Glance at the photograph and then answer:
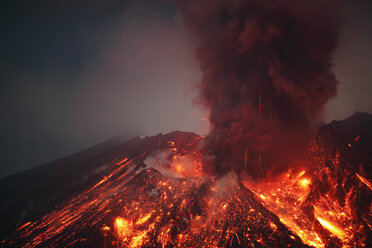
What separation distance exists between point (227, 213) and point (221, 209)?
1.52 ft

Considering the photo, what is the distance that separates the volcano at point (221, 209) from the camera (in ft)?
21.5

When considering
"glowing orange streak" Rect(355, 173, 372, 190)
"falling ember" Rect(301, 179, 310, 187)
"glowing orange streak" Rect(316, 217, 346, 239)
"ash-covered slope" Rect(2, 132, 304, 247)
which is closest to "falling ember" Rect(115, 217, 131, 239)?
"ash-covered slope" Rect(2, 132, 304, 247)

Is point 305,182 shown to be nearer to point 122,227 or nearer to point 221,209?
point 221,209

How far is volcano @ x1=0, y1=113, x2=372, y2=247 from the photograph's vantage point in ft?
21.5

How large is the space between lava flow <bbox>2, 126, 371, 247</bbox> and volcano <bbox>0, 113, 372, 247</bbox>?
1.8 inches

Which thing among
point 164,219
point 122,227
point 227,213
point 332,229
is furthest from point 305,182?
point 122,227

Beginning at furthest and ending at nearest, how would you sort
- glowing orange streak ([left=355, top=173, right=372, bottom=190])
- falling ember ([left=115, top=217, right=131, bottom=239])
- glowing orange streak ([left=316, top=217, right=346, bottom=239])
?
glowing orange streak ([left=355, top=173, right=372, bottom=190]) < falling ember ([left=115, top=217, right=131, bottom=239]) < glowing orange streak ([left=316, top=217, right=346, bottom=239])

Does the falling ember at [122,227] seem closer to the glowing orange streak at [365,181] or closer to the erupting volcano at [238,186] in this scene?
the erupting volcano at [238,186]

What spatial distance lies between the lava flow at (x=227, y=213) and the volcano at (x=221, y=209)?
46 mm

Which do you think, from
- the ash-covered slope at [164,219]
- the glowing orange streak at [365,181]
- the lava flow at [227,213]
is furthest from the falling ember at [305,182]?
the ash-covered slope at [164,219]

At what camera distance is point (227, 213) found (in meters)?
7.70

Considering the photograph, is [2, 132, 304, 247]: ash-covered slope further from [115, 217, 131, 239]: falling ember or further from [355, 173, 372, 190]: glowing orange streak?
[355, 173, 372, 190]: glowing orange streak

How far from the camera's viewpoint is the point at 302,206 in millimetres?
8062

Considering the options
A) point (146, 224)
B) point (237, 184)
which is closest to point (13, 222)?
point (146, 224)
